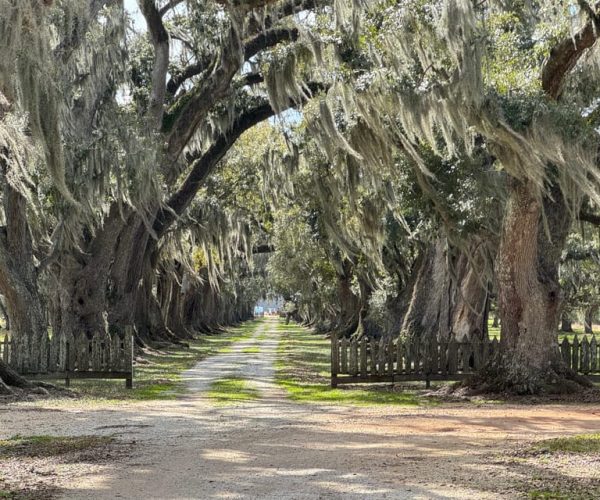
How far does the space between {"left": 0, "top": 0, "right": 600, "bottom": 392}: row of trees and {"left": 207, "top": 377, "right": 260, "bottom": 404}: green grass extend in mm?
3543

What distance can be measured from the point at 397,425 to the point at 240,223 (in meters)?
21.8

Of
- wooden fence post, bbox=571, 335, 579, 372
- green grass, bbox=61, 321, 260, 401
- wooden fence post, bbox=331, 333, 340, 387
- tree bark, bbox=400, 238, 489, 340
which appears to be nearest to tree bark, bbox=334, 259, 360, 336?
green grass, bbox=61, 321, 260, 401

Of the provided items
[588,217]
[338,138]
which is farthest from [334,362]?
[588,217]

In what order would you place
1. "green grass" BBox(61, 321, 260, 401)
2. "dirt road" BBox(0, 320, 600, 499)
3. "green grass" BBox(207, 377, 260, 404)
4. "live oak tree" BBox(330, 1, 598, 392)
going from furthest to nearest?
"green grass" BBox(61, 321, 260, 401) → "green grass" BBox(207, 377, 260, 404) → "live oak tree" BBox(330, 1, 598, 392) → "dirt road" BBox(0, 320, 600, 499)

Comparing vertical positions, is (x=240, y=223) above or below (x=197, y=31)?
below

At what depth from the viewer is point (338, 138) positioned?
47.5 ft

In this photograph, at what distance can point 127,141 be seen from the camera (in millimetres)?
17172

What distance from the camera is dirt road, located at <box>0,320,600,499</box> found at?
6.40m

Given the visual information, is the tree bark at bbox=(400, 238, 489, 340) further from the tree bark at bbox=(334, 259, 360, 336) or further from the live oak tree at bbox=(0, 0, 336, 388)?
the tree bark at bbox=(334, 259, 360, 336)

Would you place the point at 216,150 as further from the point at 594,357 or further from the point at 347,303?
the point at 347,303

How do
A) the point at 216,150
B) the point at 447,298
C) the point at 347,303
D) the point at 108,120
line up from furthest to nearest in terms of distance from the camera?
1. the point at 347,303
2. the point at 216,150
3. the point at 447,298
4. the point at 108,120

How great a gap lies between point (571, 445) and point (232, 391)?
8.61 metres

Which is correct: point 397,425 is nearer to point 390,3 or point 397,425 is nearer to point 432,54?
Result: point 432,54

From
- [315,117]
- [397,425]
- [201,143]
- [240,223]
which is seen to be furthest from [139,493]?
[240,223]
